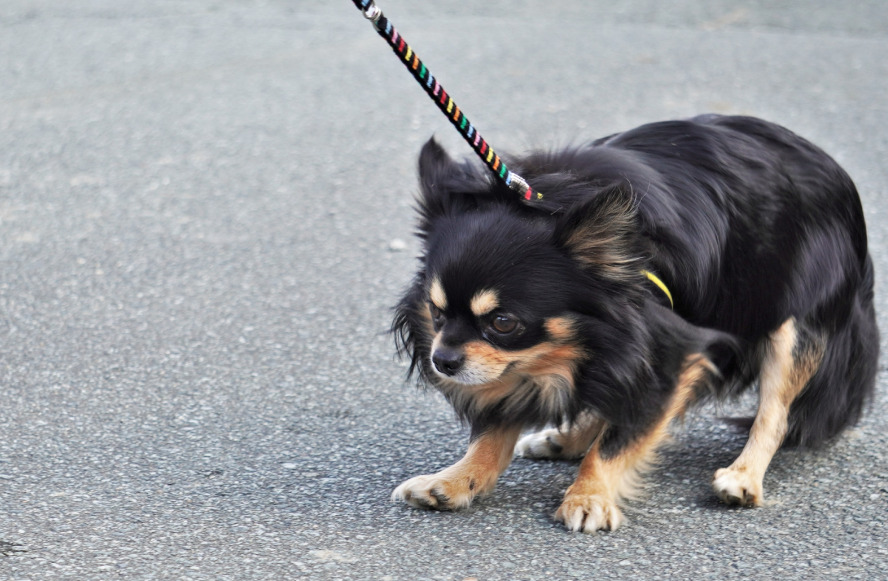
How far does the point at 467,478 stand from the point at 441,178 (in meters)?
0.80

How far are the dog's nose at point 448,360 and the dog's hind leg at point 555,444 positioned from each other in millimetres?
645

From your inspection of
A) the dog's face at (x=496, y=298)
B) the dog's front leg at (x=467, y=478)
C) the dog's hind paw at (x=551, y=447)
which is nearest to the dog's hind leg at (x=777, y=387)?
the dog's hind paw at (x=551, y=447)

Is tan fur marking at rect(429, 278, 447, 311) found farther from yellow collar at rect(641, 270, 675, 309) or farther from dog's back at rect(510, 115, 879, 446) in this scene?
yellow collar at rect(641, 270, 675, 309)

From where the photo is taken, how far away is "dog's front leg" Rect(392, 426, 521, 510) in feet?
9.52

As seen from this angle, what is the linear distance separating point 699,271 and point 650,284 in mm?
164

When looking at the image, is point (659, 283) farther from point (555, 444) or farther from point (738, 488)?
point (555, 444)

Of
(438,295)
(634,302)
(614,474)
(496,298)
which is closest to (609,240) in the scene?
(634,302)

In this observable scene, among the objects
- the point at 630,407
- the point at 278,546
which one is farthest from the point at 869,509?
the point at 278,546

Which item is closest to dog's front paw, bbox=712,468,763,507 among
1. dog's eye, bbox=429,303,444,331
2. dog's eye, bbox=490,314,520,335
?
dog's eye, bbox=490,314,520,335

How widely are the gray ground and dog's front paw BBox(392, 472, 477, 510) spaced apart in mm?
44

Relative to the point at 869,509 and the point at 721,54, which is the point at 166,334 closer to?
the point at 869,509

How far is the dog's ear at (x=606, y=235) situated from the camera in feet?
8.54

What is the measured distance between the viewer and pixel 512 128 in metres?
6.62

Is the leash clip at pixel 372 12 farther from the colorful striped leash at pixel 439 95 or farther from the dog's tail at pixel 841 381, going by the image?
the dog's tail at pixel 841 381
